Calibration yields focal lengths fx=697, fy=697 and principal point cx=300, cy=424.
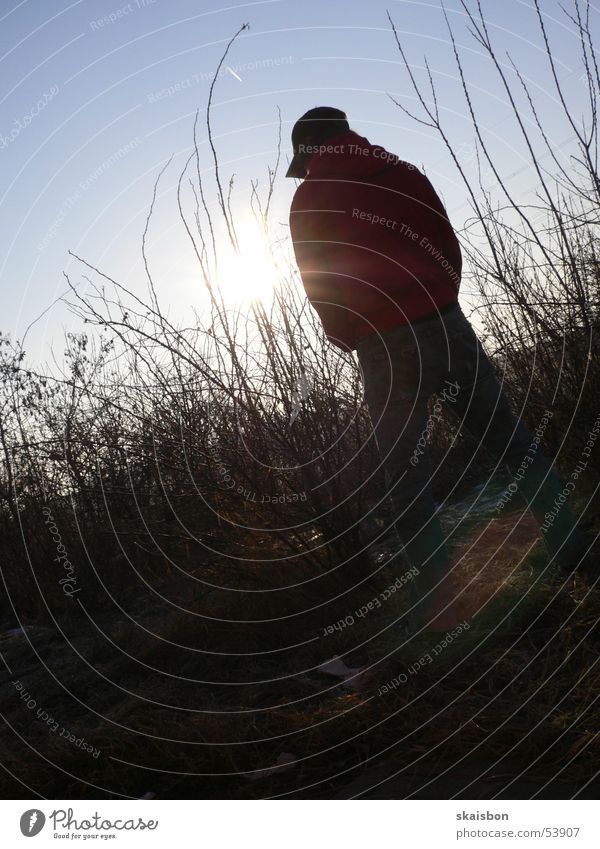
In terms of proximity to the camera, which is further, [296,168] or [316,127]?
[296,168]

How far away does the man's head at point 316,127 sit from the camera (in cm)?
285

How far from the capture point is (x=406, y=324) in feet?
8.71

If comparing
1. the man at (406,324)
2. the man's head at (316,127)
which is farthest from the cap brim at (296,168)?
the man at (406,324)

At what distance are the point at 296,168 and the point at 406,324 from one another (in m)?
0.93

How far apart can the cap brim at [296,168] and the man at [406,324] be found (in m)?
0.24

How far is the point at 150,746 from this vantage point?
238 centimetres

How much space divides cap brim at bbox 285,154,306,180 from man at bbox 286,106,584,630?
0.24 meters

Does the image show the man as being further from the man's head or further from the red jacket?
the man's head

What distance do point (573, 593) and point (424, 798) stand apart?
103 centimetres

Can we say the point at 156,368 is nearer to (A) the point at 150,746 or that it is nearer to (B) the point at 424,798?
(A) the point at 150,746

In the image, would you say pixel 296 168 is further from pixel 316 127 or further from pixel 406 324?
pixel 406 324

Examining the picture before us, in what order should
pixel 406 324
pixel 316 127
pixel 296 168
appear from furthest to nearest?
pixel 296 168 < pixel 316 127 < pixel 406 324

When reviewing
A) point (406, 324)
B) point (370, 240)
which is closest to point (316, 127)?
point (370, 240)

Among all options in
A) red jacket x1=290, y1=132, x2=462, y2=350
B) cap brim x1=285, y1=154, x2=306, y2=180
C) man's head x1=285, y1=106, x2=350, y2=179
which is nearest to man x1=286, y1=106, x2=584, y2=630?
red jacket x1=290, y1=132, x2=462, y2=350
